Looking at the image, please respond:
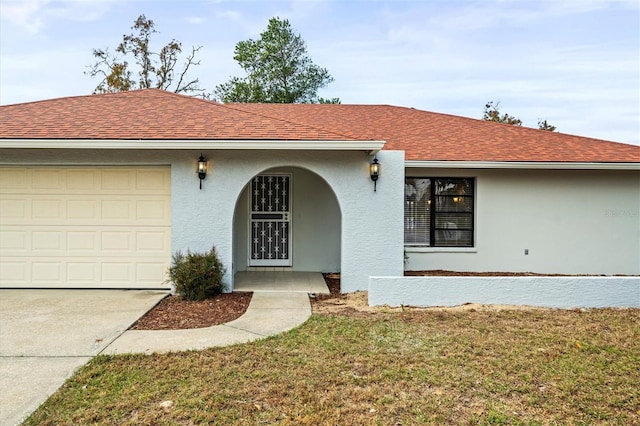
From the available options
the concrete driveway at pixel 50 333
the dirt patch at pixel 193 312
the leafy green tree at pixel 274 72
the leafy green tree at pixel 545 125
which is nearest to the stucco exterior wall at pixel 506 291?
the dirt patch at pixel 193 312

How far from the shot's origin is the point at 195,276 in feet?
23.1

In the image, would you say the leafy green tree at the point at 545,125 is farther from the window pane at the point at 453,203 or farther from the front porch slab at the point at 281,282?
the front porch slab at the point at 281,282

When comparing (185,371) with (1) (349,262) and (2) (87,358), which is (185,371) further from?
(1) (349,262)

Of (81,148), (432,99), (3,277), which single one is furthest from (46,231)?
(432,99)

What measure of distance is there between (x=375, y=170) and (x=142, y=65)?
22.7 m

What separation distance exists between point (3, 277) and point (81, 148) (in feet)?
10.1

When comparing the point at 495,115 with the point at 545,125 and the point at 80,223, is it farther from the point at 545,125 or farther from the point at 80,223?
the point at 80,223

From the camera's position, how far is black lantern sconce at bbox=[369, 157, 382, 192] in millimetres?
7648

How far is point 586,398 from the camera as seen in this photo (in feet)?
11.8

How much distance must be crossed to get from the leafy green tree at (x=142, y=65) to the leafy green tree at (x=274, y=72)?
2263mm

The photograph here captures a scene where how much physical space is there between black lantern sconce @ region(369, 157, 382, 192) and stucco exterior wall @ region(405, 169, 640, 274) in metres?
2.41

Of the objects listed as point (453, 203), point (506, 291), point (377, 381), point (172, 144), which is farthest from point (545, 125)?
point (377, 381)

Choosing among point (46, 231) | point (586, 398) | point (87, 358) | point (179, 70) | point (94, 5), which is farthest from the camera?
point (179, 70)

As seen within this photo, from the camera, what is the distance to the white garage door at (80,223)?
25.5ft
